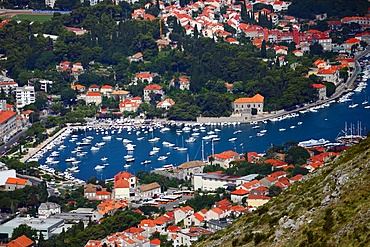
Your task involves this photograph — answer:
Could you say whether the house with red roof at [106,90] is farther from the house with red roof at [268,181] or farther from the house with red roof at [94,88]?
the house with red roof at [268,181]

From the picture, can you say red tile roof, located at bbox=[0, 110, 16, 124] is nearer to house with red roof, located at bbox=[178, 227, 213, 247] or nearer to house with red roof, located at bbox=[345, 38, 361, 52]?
house with red roof, located at bbox=[345, 38, 361, 52]

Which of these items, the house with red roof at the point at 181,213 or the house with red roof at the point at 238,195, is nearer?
the house with red roof at the point at 181,213

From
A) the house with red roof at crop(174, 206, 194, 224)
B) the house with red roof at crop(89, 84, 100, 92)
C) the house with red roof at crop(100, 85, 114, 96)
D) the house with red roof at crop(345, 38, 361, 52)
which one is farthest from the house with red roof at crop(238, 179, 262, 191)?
the house with red roof at crop(345, 38, 361, 52)

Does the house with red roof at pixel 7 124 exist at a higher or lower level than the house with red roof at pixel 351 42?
lower

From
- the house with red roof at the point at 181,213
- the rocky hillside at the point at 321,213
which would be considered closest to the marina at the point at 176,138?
the house with red roof at the point at 181,213

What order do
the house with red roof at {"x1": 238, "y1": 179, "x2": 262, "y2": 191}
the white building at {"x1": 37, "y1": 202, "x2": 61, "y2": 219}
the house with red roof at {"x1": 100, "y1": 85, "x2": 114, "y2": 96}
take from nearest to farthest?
the house with red roof at {"x1": 238, "y1": 179, "x2": 262, "y2": 191}, the white building at {"x1": 37, "y1": 202, "x2": 61, "y2": 219}, the house with red roof at {"x1": 100, "y1": 85, "x2": 114, "y2": 96}

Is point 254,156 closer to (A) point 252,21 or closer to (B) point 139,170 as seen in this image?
(B) point 139,170
